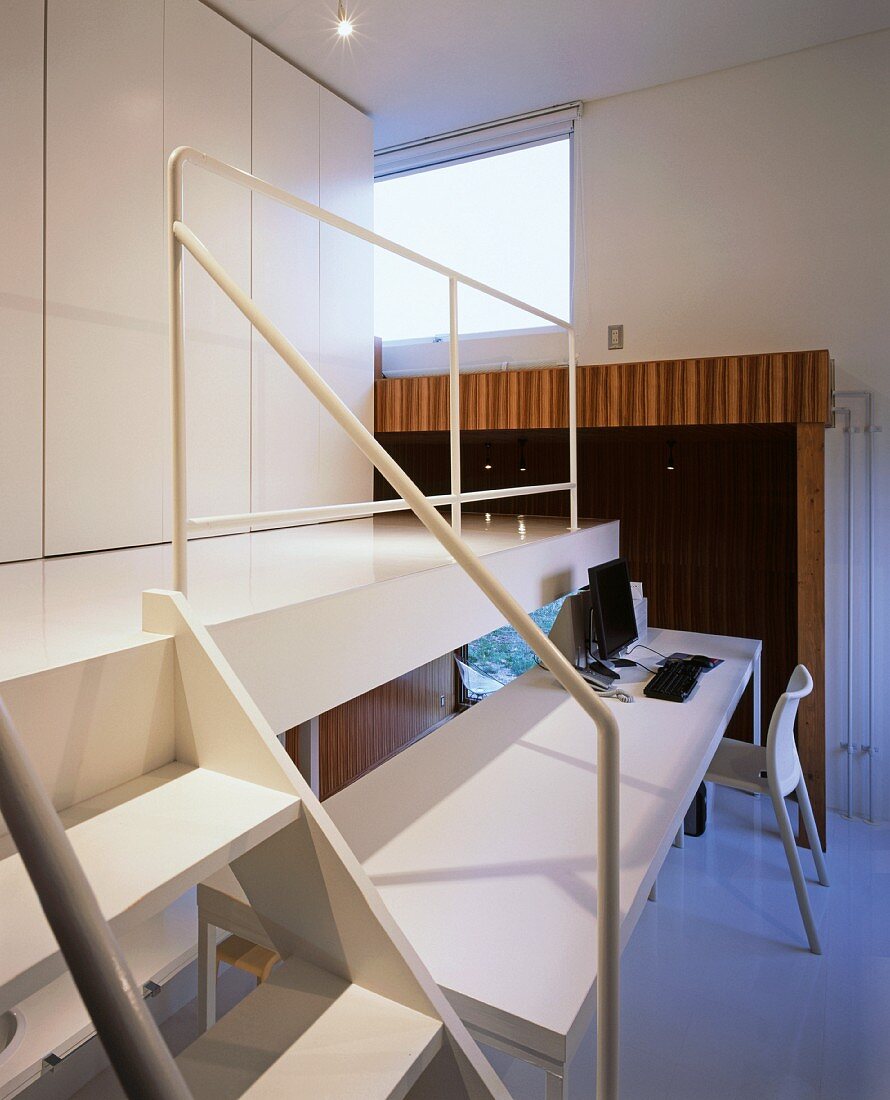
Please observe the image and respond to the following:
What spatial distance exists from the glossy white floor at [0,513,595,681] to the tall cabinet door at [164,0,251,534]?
36cm

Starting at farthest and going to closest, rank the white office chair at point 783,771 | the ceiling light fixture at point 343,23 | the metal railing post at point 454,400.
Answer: the ceiling light fixture at point 343,23
the white office chair at point 783,771
the metal railing post at point 454,400

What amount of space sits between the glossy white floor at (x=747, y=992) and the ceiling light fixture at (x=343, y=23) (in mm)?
3639

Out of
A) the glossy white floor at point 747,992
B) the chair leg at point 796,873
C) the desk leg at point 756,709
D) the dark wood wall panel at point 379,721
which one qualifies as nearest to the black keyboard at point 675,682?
the chair leg at point 796,873

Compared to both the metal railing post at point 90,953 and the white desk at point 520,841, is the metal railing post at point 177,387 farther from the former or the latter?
the metal railing post at point 90,953

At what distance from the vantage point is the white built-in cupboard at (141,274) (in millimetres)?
2398

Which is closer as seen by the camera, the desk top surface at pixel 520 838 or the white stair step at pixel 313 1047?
the white stair step at pixel 313 1047

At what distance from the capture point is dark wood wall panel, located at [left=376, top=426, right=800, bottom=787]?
12.7 feet

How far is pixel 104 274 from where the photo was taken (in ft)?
8.61

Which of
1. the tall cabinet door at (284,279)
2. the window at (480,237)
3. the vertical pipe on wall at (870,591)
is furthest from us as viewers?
the window at (480,237)

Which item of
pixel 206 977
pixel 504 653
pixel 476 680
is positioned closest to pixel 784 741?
pixel 206 977

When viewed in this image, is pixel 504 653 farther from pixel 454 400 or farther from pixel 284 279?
pixel 454 400

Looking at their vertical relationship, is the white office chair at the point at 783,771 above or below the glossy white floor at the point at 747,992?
above

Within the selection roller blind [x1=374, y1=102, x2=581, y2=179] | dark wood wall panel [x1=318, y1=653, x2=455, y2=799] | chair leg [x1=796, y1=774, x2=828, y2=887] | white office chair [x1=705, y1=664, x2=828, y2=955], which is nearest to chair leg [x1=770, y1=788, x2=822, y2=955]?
white office chair [x1=705, y1=664, x2=828, y2=955]

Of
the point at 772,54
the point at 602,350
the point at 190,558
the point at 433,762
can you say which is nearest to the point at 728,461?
the point at 602,350
